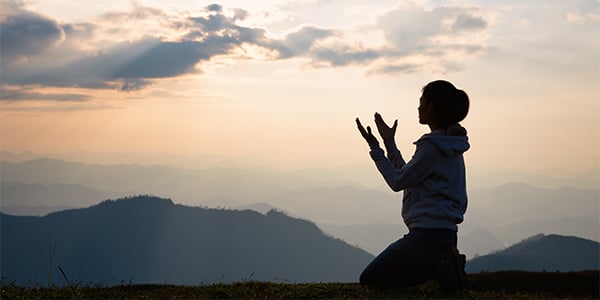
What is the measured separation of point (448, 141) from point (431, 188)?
2.28 feet

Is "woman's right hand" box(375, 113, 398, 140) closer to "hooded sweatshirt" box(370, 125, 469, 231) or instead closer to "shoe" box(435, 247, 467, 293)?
"hooded sweatshirt" box(370, 125, 469, 231)

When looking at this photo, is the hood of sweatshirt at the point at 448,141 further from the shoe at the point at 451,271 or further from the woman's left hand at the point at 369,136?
the shoe at the point at 451,271

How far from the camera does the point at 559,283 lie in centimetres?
1939

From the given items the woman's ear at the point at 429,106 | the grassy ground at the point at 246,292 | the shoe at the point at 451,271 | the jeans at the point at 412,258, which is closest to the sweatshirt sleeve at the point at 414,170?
the woman's ear at the point at 429,106

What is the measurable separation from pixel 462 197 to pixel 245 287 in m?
3.91

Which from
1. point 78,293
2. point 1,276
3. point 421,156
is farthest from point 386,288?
point 1,276

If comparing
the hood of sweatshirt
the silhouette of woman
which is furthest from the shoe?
the hood of sweatshirt

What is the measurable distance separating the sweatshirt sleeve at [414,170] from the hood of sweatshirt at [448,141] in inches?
3.0

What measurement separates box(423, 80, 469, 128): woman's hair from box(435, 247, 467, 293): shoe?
1.88 meters

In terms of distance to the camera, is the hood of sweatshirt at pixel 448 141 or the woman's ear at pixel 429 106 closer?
the hood of sweatshirt at pixel 448 141

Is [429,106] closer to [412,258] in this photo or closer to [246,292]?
[412,258]

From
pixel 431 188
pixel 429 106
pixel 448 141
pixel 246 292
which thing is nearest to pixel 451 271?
pixel 431 188

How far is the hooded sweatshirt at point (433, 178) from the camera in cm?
935

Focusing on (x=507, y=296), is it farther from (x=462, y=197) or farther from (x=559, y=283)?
(x=559, y=283)
